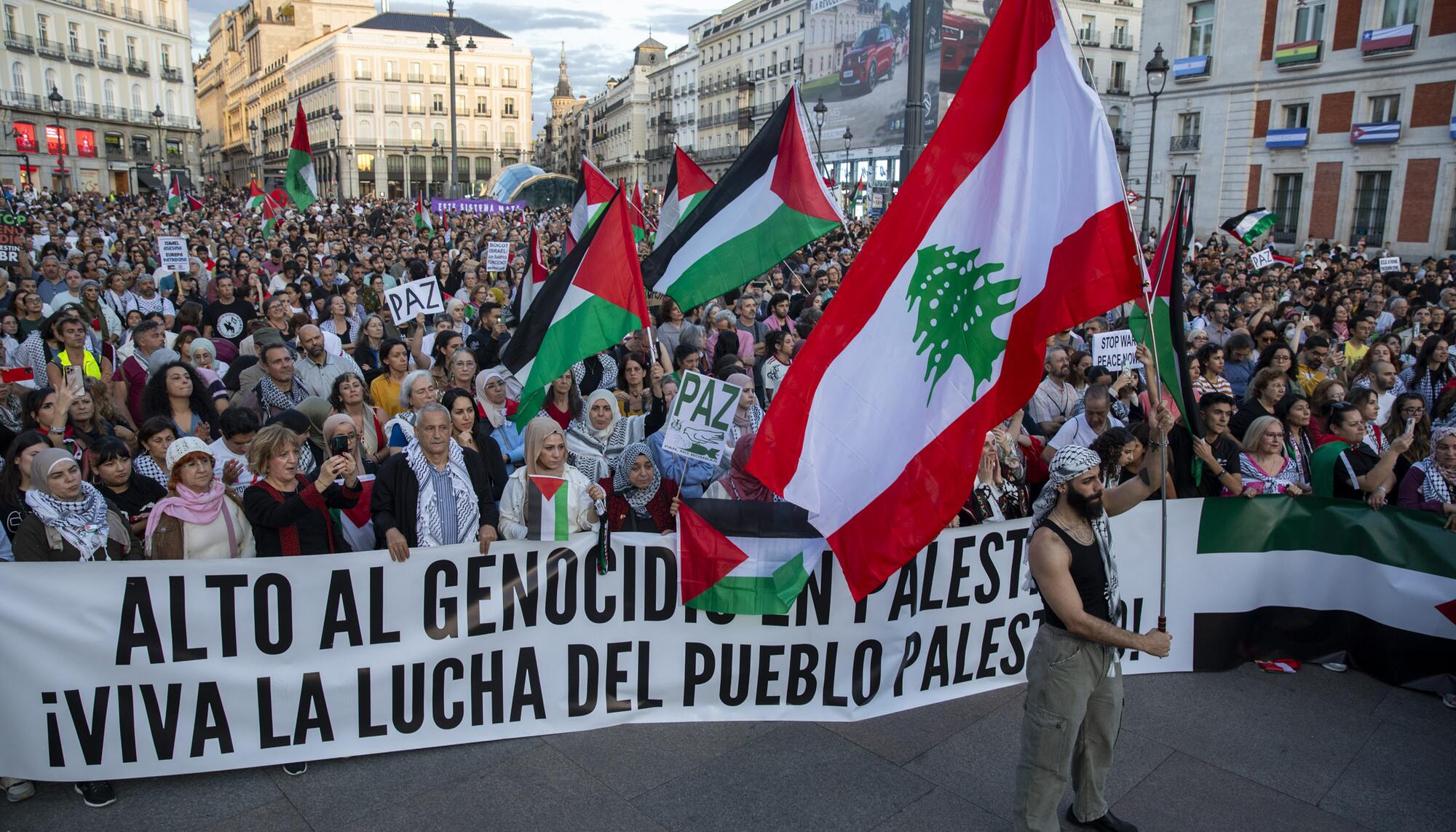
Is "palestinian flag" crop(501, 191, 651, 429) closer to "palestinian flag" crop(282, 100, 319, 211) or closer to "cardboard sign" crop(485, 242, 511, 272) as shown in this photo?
"cardboard sign" crop(485, 242, 511, 272)

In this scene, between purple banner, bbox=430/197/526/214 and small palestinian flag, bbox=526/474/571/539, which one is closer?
small palestinian flag, bbox=526/474/571/539

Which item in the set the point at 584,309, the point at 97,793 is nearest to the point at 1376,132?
the point at 584,309

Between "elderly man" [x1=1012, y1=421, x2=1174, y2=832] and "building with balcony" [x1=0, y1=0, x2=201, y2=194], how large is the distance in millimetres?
63453

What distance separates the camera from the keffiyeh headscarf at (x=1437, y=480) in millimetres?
5047

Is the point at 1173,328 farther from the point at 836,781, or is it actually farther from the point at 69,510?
the point at 69,510

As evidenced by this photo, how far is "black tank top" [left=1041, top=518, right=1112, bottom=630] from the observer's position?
3.47 metres

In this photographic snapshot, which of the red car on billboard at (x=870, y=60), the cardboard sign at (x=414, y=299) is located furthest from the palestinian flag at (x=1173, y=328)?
the red car on billboard at (x=870, y=60)

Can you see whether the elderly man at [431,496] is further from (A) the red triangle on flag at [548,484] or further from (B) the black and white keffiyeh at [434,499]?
(A) the red triangle on flag at [548,484]

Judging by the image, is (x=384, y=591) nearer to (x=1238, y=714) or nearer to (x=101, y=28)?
(x=1238, y=714)

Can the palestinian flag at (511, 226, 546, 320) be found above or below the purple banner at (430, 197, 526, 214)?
below

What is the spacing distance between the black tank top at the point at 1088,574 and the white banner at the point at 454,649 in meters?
1.20

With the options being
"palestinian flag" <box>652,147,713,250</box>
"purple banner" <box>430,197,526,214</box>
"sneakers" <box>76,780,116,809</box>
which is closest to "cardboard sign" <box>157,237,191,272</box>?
"palestinian flag" <box>652,147,713,250</box>

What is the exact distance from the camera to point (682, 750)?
4316mm

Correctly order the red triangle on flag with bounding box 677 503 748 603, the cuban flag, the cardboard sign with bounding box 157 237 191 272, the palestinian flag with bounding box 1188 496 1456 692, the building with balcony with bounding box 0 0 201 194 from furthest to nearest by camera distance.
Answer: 1. the building with balcony with bounding box 0 0 201 194
2. the cuban flag
3. the cardboard sign with bounding box 157 237 191 272
4. the palestinian flag with bounding box 1188 496 1456 692
5. the red triangle on flag with bounding box 677 503 748 603
